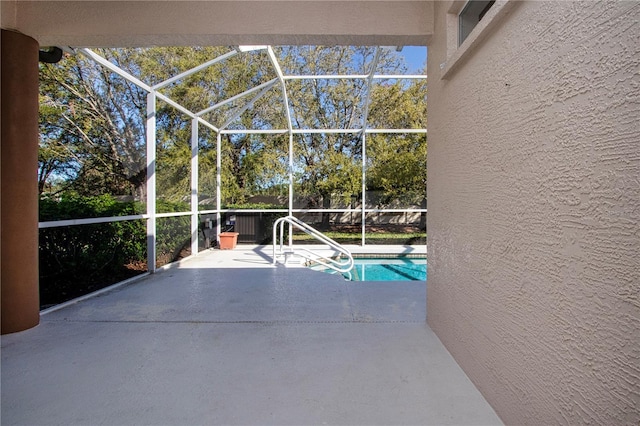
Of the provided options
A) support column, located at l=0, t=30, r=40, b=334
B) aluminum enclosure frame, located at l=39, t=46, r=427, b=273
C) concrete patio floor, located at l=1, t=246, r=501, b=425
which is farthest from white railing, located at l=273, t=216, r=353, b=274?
support column, located at l=0, t=30, r=40, b=334

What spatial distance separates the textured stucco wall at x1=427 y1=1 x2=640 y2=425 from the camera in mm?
969

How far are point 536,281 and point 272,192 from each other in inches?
311

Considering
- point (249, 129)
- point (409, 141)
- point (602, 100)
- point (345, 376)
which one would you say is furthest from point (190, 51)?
point (602, 100)

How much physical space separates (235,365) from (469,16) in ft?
9.53

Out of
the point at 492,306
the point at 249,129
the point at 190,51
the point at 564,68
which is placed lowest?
the point at 492,306

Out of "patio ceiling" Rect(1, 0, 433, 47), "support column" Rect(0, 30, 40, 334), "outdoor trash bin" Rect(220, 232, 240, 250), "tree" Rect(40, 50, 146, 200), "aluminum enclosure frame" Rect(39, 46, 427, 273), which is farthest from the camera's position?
"outdoor trash bin" Rect(220, 232, 240, 250)

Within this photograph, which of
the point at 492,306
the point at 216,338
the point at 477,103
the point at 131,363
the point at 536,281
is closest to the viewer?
the point at 536,281

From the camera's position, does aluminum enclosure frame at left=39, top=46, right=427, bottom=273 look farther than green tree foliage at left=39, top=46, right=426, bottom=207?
Yes

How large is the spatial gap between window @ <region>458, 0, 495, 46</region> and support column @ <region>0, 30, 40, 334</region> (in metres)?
3.51

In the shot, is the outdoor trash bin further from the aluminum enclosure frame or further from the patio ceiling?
the patio ceiling

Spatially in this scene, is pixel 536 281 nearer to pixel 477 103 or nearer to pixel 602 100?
pixel 602 100

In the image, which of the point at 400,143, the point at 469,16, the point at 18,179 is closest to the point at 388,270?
the point at 400,143

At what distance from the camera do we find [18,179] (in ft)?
9.05

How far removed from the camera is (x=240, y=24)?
2889 millimetres
